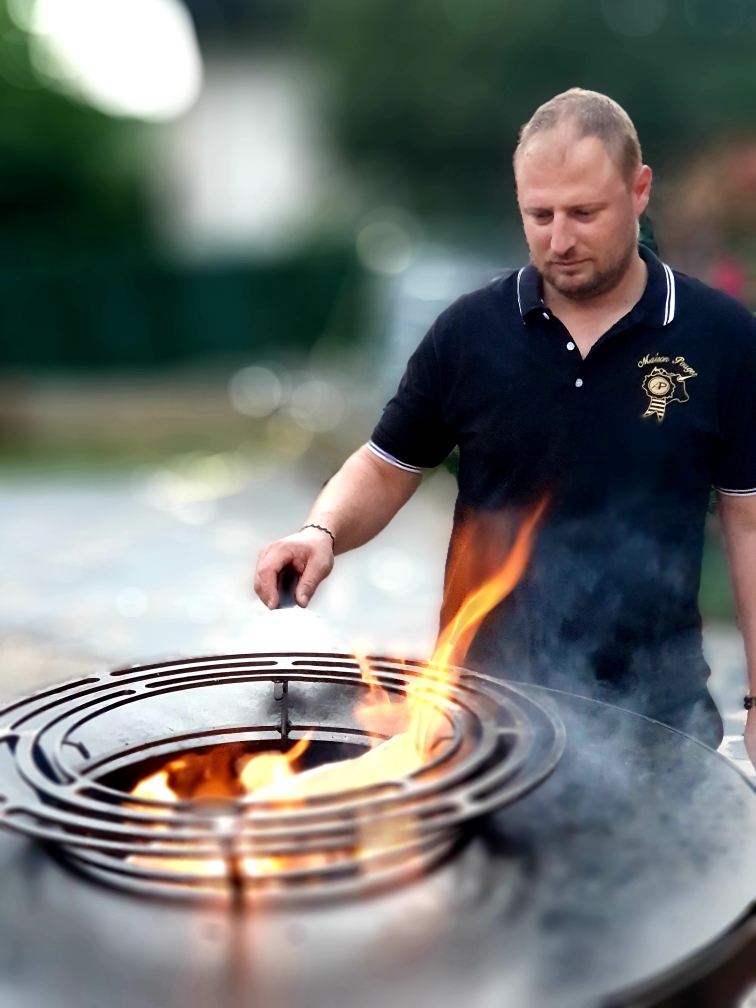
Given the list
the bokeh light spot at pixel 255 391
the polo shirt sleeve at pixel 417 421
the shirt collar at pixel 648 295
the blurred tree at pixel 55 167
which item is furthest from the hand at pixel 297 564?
the blurred tree at pixel 55 167

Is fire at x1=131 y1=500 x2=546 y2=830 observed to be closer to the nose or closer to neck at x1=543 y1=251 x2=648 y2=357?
neck at x1=543 y1=251 x2=648 y2=357

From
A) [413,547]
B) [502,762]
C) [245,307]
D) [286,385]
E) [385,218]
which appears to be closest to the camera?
[502,762]

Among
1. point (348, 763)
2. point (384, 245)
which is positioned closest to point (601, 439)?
point (348, 763)

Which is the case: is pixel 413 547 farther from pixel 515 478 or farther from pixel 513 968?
pixel 513 968

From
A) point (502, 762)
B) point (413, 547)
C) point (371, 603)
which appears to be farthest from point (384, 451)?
point (413, 547)

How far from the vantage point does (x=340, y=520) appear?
251 centimetres

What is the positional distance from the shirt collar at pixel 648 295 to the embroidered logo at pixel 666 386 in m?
0.10

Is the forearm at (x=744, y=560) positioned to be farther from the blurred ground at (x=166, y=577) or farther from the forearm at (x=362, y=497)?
the blurred ground at (x=166, y=577)

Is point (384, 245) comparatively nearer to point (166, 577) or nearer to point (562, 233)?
point (166, 577)

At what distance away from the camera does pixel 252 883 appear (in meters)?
1.40

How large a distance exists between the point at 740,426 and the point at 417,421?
721mm

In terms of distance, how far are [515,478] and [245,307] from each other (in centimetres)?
1562

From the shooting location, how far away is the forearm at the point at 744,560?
2424 mm

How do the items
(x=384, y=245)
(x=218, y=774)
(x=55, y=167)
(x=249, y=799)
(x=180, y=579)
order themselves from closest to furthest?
(x=249, y=799) < (x=218, y=774) < (x=180, y=579) < (x=55, y=167) < (x=384, y=245)
